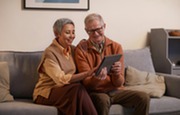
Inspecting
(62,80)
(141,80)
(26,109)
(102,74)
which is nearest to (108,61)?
(102,74)

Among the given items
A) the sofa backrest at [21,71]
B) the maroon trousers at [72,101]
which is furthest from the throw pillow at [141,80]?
the sofa backrest at [21,71]

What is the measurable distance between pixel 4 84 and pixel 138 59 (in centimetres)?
146

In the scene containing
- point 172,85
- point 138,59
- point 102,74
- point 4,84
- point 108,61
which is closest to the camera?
point 108,61

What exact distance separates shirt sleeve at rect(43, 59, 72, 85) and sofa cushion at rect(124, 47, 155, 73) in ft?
3.42

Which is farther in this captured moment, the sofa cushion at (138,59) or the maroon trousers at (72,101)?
the sofa cushion at (138,59)

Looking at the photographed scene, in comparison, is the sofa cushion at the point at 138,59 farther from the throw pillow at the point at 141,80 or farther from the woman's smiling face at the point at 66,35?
the woman's smiling face at the point at 66,35

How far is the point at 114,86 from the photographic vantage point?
2715 millimetres

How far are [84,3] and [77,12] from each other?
0.13 m

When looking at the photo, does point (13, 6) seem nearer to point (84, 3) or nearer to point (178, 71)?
point (84, 3)

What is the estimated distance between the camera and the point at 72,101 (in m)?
2.39

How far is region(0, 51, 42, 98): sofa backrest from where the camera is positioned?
9.64 feet

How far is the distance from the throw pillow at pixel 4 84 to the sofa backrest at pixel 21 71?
0.46ft

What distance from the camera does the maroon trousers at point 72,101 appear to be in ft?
7.81

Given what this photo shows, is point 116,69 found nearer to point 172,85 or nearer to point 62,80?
point 62,80
